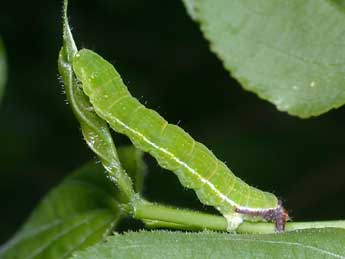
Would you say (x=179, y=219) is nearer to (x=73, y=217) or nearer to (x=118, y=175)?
(x=118, y=175)

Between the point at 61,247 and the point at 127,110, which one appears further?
the point at 61,247

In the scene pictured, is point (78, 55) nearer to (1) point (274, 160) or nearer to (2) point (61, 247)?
(2) point (61, 247)

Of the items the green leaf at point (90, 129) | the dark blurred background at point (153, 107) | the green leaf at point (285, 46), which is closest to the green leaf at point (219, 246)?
the green leaf at point (90, 129)

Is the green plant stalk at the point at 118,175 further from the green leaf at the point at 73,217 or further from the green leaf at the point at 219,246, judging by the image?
the green leaf at the point at 73,217

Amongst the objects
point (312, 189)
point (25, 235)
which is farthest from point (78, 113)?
point (312, 189)

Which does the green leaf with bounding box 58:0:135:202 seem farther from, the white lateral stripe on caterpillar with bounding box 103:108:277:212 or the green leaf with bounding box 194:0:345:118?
the green leaf with bounding box 194:0:345:118

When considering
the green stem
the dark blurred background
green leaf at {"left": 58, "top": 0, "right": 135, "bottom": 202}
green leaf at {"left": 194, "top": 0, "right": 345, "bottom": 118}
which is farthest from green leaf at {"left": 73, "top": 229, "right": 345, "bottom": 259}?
the dark blurred background
